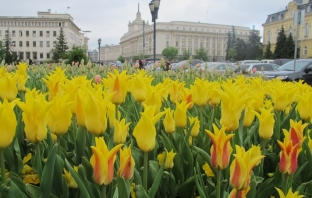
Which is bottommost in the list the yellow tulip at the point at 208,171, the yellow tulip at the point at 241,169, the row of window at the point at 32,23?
the yellow tulip at the point at 208,171

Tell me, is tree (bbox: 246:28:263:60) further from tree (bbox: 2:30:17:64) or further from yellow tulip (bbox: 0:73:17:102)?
yellow tulip (bbox: 0:73:17:102)

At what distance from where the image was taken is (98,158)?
2.59 ft

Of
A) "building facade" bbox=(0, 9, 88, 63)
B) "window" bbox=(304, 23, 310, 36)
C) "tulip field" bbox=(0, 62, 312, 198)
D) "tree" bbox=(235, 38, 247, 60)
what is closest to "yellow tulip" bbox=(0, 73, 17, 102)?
"tulip field" bbox=(0, 62, 312, 198)

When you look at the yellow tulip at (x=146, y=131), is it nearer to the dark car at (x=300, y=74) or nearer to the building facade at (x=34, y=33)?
the dark car at (x=300, y=74)

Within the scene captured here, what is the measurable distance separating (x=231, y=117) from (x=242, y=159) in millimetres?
376

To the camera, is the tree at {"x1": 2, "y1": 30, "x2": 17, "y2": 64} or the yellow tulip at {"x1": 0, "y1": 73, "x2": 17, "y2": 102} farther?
the tree at {"x1": 2, "y1": 30, "x2": 17, "y2": 64}

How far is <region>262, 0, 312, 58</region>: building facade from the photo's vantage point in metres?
55.7

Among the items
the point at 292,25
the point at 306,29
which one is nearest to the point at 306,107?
the point at 306,29

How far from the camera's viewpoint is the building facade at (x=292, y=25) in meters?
55.7

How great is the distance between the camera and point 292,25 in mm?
58781

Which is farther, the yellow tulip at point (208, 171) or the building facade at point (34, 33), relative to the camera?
the building facade at point (34, 33)

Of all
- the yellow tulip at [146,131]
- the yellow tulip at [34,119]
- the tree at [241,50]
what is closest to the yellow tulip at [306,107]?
the yellow tulip at [146,131]

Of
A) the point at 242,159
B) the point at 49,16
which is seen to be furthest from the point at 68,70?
the point at 49,16

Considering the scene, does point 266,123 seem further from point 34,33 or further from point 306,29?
point 34,33
